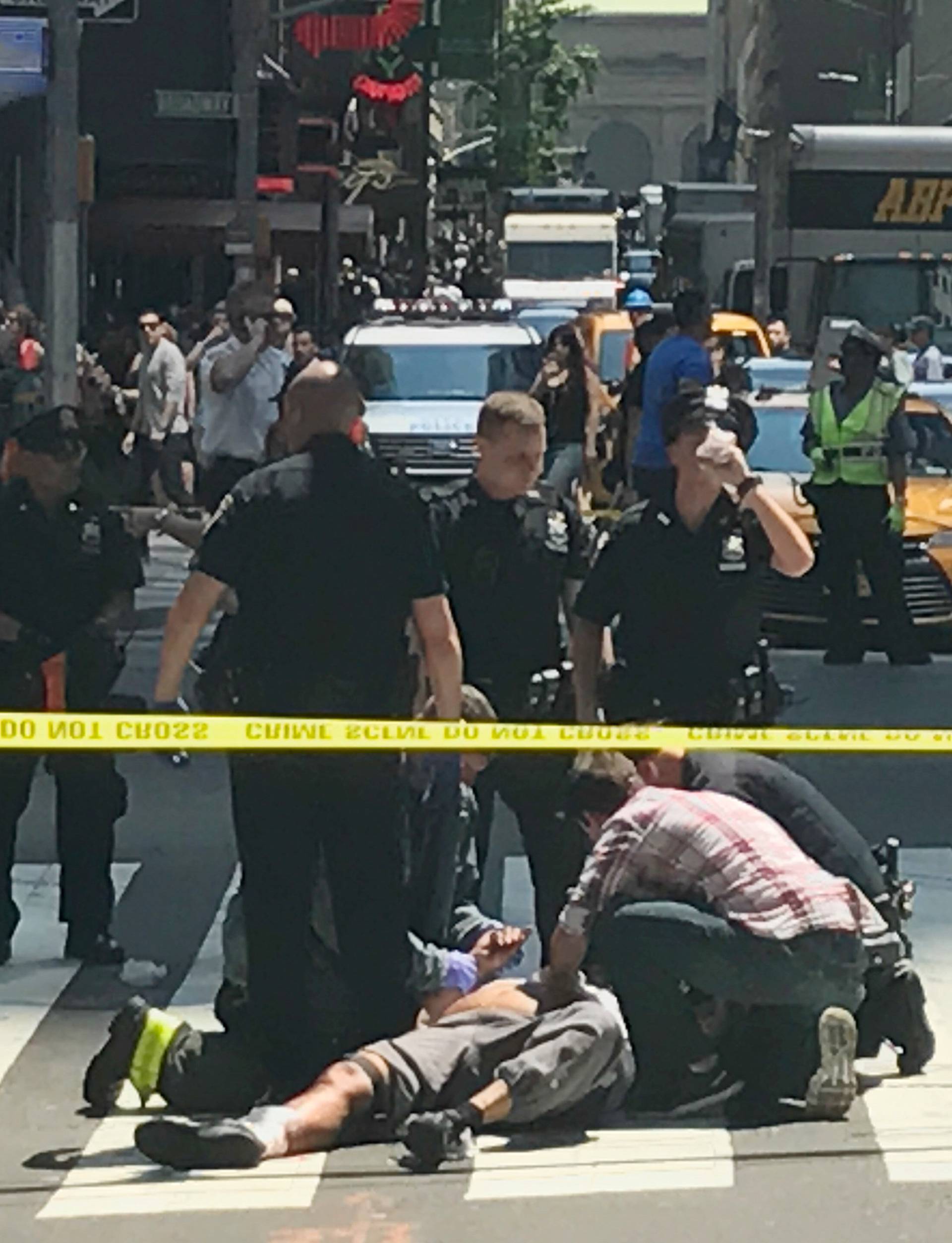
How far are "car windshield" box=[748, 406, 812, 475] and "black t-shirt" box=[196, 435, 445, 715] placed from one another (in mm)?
6905

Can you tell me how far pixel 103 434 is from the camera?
10477 millimetres

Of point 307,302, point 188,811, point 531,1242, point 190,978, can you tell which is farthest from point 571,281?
point 531,1242

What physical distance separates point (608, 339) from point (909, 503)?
827 centimetres

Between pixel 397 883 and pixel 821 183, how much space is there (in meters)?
3.69

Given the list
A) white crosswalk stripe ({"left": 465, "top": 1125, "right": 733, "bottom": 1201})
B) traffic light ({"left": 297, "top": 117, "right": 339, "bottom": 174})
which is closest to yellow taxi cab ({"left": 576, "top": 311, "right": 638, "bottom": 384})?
traffic light ({"left": 297, "top": 117, "right": 339, "bottom": 174})

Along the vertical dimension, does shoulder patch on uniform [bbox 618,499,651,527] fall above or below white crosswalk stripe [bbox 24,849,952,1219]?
above

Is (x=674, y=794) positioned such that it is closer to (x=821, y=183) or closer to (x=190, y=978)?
(x=190, y=978)

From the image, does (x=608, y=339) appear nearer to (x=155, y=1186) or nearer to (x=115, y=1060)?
(x=115, y=1060)

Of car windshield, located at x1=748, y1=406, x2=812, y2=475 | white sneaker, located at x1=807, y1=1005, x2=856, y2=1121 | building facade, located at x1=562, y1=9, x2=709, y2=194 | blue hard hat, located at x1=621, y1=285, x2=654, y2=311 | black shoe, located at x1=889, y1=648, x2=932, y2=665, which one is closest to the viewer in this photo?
white sneaker, located at x1=807, y1=1005, x2=856, y2=1121

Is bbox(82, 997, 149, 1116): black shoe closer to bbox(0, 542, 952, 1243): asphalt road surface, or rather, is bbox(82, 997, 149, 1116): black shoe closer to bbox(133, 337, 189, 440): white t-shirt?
bbox(0, 542, 952, 1243): asphalt road surface

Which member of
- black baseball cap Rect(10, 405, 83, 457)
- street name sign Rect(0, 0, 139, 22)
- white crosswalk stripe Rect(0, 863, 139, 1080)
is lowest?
white crosswalk stripe Rect(0, 863, 139, 1080)

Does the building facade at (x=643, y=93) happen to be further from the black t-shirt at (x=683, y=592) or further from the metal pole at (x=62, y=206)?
the black t-shirt at (x=683, y=592)

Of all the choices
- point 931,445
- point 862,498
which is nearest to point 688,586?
point 862,498

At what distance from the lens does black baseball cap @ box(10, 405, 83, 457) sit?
8.23m
